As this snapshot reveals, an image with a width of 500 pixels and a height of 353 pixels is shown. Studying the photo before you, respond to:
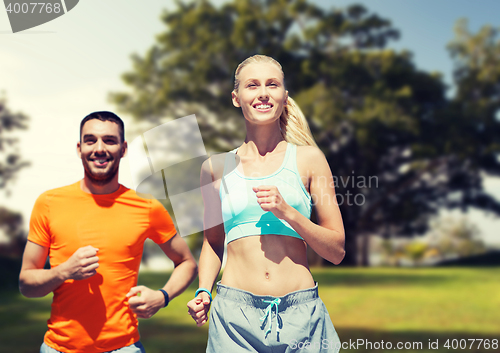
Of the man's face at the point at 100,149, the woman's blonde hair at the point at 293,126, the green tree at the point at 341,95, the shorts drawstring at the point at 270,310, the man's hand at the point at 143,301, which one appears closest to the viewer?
the shorts drawstring at the point at 270,310

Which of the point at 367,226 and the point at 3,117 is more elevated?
the point at 3,117

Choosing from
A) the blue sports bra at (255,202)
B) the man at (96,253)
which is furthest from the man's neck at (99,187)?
the blue sports bra at (255,202)

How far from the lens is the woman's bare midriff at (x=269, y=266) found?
275 cm

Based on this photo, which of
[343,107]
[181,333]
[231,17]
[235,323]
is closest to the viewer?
[235,323]

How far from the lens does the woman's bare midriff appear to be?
2754 millimetres

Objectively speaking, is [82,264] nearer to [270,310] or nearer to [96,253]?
[96,253]

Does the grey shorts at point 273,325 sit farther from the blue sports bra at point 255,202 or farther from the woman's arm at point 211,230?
the blue sports bra at point 255,202

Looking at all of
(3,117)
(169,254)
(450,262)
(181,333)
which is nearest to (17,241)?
(3,117)

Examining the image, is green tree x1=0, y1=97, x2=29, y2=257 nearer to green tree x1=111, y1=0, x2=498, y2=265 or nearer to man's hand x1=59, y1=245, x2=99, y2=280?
green tree x1=111, y1=0, x2=498, y2=265

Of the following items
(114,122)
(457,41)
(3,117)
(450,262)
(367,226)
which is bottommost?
(450,262)

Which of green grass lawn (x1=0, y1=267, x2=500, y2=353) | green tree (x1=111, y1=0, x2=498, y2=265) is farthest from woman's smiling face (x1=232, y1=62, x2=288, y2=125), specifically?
green tree (x1=111, y1=0, x2=498, y2=265)

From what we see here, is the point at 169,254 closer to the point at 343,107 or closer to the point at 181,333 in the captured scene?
the point at 181,333

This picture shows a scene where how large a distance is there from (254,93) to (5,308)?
1280cm

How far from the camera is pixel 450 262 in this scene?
77.8 feet
